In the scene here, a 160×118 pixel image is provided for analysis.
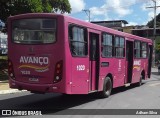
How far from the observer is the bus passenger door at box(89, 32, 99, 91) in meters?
13.8

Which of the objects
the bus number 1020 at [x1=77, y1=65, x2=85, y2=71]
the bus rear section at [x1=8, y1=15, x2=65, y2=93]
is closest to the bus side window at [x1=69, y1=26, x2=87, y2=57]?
the bus number 1020 at [x1=77, y1=65, x2=85, y2=71]

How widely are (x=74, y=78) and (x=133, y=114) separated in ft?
7.42

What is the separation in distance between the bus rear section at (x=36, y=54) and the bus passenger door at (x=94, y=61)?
2.31 meters

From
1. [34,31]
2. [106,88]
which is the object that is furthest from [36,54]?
[106,88]

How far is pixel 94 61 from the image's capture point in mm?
14117

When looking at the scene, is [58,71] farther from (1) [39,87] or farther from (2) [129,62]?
(2) [129,62]

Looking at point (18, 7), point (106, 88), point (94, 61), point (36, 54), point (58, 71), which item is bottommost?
point (106, 88)

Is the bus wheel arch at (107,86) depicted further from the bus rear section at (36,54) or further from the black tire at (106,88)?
the bus rear section at (36,54)

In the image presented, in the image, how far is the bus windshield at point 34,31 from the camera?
1189cm

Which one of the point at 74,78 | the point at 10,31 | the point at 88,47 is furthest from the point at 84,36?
the point at 10,31

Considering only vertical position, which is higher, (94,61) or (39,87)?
(94,61)

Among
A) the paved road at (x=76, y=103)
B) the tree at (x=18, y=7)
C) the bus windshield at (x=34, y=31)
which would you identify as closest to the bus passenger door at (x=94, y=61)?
the paved road at (x=76, y=103)

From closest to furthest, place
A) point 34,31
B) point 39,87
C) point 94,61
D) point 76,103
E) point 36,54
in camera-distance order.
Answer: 1. point 39,87
2. point 36,54
3. point 34,31
4. point 76,103
5. point 94,61

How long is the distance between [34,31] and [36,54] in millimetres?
776
